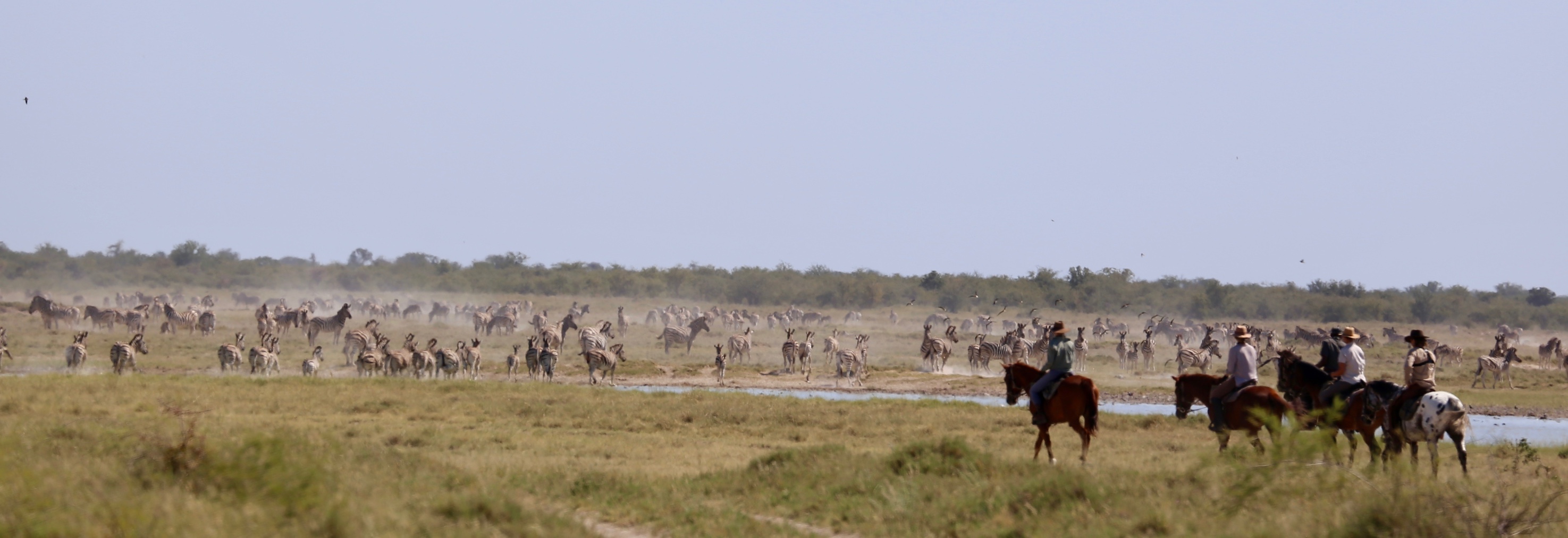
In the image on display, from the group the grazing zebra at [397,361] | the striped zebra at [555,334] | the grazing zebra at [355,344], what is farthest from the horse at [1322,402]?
the grazing zebra at [355,344]

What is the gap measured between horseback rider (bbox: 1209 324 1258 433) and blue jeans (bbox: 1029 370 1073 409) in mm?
2000

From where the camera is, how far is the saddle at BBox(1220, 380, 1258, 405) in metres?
13.5

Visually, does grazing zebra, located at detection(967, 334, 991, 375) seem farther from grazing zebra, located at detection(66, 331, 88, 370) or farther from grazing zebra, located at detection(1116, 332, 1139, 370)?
grazing zebra, located at detection(66, 331, 88, 370)

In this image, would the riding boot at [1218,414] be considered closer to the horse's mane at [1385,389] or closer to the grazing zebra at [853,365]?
the horse's mane at [1385,389]

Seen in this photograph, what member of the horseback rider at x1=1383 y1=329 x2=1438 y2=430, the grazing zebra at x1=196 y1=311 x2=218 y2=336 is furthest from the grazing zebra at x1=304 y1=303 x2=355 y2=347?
the horseback rider at x1=1383 y1=329 x2=1438 y2=430

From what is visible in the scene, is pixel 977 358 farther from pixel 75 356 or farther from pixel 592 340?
pixel 75 356

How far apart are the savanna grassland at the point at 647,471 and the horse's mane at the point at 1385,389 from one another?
1194 mm

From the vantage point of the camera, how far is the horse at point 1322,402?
12773 millimetres

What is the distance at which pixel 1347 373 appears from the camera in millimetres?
13695

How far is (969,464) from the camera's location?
39.0 ft

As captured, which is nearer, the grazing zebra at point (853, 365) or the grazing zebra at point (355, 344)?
the grazing zebra at point (853, 365)

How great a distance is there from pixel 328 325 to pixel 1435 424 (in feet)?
130

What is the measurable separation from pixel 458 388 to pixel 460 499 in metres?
16.1

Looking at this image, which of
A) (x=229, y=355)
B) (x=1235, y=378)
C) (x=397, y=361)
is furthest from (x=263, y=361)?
(x=1235, y=378)
